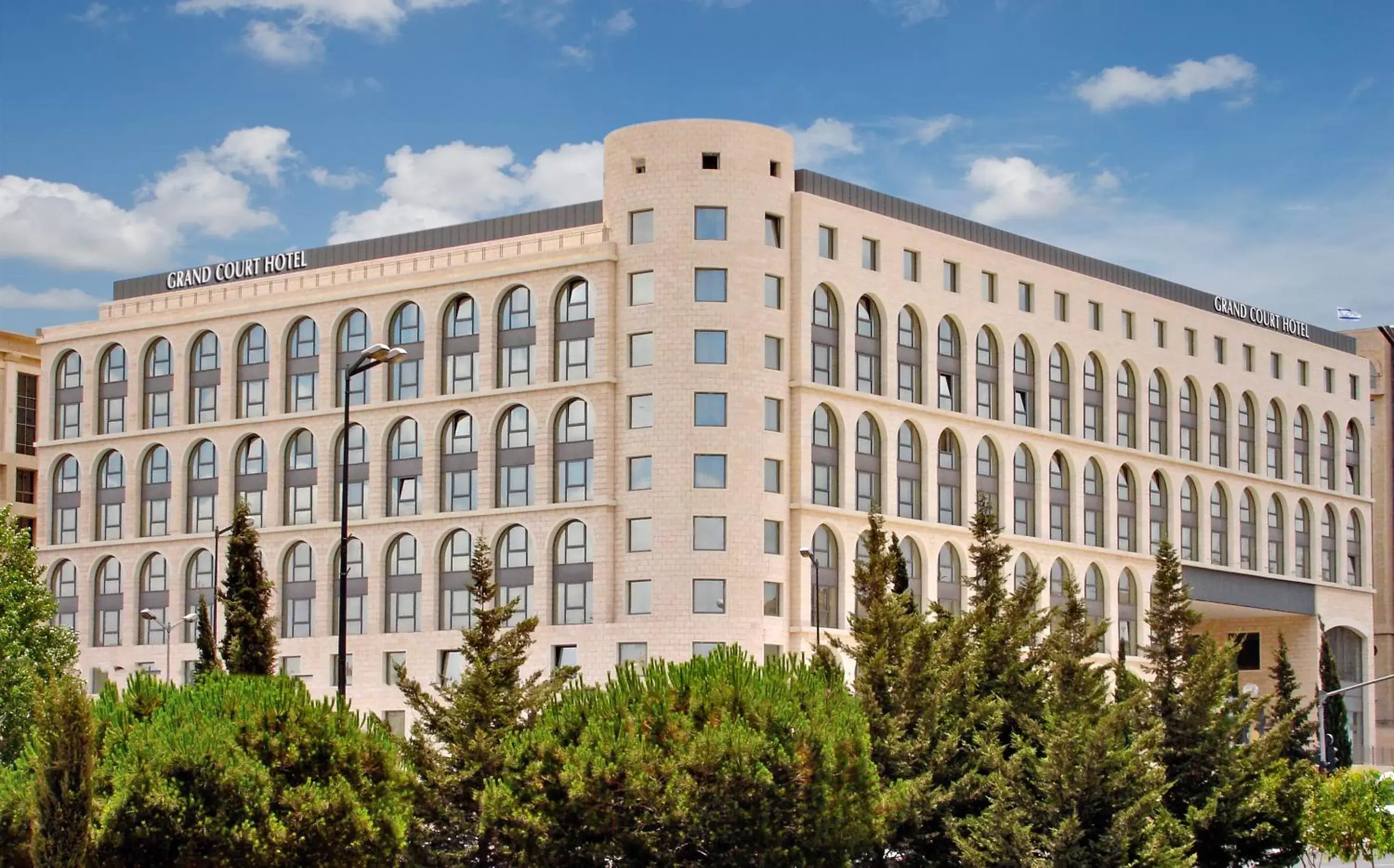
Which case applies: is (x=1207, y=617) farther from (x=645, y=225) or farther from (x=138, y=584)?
(x=138, y=584)

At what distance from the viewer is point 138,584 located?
10375cm

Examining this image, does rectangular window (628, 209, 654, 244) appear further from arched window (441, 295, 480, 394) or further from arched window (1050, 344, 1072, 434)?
arched window (1050, 344, 1072, 434)

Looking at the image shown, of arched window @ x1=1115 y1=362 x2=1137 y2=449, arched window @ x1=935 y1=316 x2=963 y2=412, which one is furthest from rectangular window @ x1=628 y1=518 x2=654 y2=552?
arched window @ x1=1115 y1=362 x2=1137 y2=449

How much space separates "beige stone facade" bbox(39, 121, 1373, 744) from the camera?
299ft

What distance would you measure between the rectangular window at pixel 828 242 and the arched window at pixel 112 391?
119 feet

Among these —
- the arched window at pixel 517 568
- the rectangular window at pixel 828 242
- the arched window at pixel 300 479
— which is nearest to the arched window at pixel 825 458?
the rectangular window at pixel 828 242

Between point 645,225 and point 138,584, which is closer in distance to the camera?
point 645,225

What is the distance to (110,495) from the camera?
106250mm

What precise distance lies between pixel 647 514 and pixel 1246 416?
46.9 metres

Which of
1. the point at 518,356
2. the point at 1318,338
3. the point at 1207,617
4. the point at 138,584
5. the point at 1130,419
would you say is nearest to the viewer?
the point at 518,356

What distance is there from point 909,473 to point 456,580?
71.5 feet

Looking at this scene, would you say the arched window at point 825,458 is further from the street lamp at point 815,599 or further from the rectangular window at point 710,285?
the rectangular window at point 710,285

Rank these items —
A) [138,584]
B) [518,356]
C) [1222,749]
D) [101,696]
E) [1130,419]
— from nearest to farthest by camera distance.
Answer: [101,696] → [1222,749] → [518,356] → [138,584] → [1130,419]

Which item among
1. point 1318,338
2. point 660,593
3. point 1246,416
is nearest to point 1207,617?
point 1246,416
